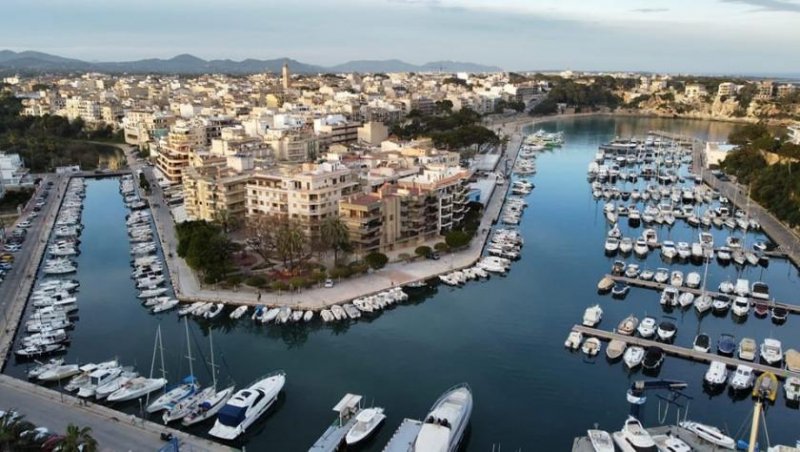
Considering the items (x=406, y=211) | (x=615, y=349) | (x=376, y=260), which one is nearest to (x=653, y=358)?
(x=615, y=349)

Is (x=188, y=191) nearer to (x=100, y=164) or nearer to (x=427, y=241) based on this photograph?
(x=427, y=241)

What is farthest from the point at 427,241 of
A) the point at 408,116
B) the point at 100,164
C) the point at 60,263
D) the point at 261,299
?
the point at 408,116

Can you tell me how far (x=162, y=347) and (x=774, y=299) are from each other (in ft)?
103

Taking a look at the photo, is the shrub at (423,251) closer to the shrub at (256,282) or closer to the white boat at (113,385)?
the shrub at (256,282)

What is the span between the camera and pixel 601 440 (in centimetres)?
1884

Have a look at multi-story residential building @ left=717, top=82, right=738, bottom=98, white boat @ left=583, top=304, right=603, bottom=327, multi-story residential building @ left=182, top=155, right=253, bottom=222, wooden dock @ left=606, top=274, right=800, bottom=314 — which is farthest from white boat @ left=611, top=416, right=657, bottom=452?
multi-story residential building @ left=717, top=82, right=738, bottom=98

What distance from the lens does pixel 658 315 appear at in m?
30.3

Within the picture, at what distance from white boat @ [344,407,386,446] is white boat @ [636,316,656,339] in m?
13.4

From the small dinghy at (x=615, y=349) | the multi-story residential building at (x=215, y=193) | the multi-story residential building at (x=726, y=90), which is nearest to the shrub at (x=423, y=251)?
the multi-story residential building at (x=215, y=193)

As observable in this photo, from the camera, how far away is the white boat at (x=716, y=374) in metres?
23.4

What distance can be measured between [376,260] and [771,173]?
3626 centimetres

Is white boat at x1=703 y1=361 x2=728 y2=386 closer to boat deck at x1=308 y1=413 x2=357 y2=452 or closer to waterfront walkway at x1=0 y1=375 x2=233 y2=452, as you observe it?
boat deck at x1=308 y1=413 x2=357 y2=452

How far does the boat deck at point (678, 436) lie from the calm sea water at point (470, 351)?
869mm

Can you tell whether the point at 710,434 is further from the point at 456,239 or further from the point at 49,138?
the point at 49,138
